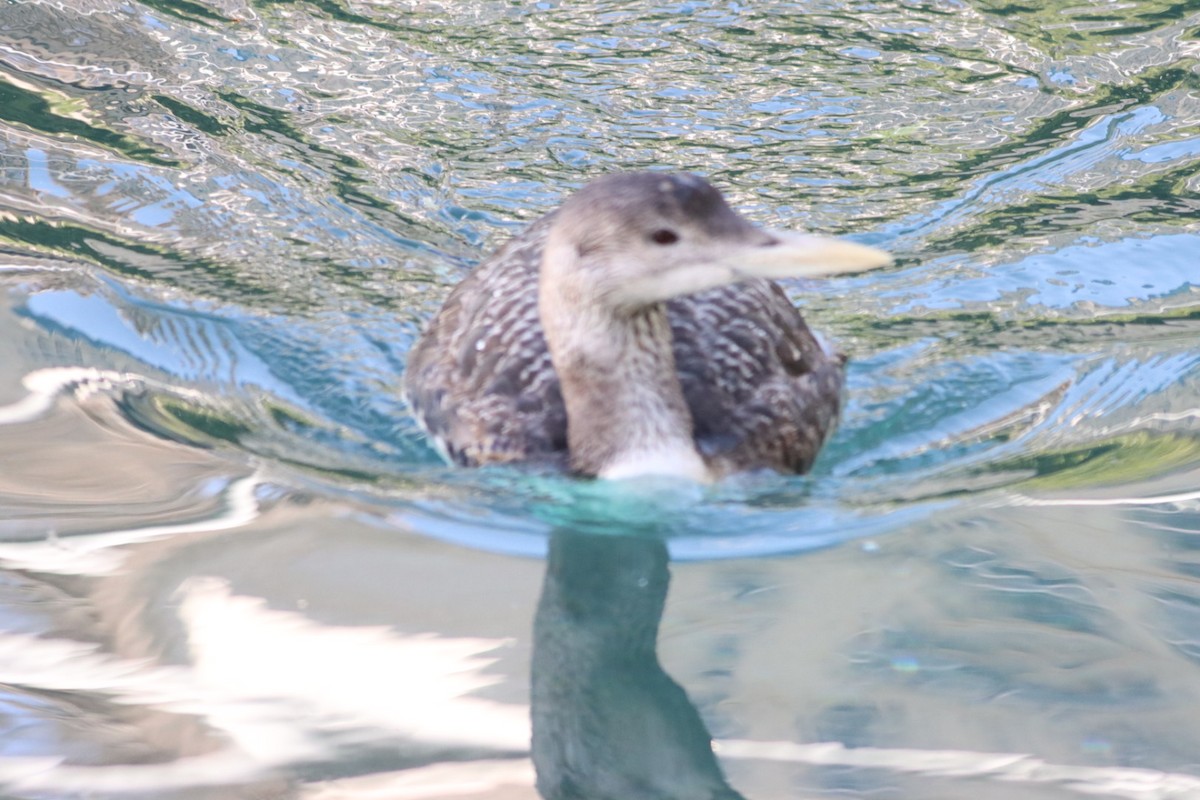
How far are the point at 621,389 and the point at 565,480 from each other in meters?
0.36

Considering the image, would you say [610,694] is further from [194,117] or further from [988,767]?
[194,117]

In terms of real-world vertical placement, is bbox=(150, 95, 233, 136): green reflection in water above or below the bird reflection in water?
above

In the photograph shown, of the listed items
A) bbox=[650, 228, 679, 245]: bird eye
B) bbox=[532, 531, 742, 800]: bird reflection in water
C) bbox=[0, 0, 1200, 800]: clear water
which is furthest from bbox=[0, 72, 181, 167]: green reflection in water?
bbox=[532, 531, 742, 800]: bird reflection in water

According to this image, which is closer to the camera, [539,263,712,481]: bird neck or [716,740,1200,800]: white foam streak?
[716,740,1200,800]: white foam streak

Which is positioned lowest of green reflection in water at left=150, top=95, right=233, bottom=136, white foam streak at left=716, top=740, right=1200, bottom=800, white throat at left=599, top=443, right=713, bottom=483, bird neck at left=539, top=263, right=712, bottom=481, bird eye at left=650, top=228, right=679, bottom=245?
white foam streak at left=716, top=740, right=1200, bottom=800

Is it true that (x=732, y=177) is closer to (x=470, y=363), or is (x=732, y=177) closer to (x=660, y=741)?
(x=470, y=363)

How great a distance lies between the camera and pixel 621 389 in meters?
4.95

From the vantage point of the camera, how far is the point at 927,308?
658 centimetres

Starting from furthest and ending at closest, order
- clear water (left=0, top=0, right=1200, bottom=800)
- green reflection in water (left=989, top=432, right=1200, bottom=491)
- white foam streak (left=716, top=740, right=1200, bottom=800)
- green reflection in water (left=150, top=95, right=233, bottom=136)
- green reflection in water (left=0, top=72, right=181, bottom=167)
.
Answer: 1. green reflection in water (left=150, top=95, right=233, bottom=136)
2. green reflection in water (left=0, top=72, right=181, bottom=167)
3. green reflection in water (left=989, top=432, right=1200, bottom=491)
4. clear water (left=0, top=0, right=1200, bottom=800)
5. white foam streak (left=716, top=740, right=1200, bottom=800)

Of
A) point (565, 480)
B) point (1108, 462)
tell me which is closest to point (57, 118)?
point (565, 480)

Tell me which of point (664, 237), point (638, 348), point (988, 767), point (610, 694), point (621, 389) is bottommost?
point (988, 767)

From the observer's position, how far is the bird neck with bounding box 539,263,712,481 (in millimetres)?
4918

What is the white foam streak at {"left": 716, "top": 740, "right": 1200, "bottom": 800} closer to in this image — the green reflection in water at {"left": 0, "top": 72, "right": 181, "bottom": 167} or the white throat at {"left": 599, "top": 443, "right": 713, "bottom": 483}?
the white throat at {"left": 599, "top": 443, "right": 713, "bottom": 483}

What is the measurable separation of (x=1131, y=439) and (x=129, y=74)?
5.47 meters
